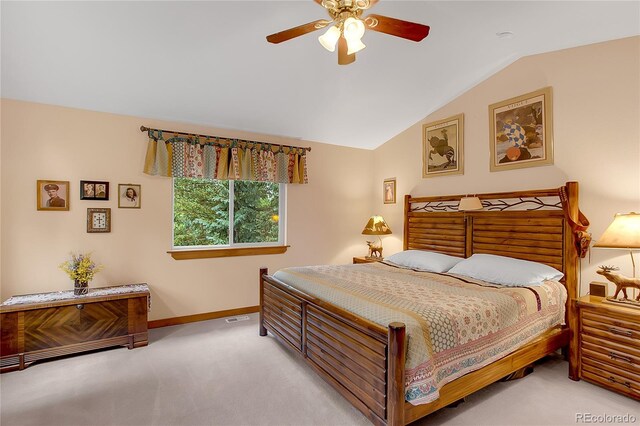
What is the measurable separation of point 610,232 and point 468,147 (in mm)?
1793

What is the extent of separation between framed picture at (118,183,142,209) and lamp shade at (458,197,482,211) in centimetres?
370

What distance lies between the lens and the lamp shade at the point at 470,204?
3607mm

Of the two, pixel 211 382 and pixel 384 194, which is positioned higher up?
pixel 384 194

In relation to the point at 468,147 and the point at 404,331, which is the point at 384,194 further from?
the point at 404,331

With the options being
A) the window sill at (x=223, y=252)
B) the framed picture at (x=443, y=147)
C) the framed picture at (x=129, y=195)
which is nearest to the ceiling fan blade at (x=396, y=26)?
the framed picture at (x=443, y=147)

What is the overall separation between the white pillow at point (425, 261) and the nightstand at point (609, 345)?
3.90 ft

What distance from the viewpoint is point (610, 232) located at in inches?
98.2

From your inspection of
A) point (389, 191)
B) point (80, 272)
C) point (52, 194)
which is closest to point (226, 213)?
point (80, 272)

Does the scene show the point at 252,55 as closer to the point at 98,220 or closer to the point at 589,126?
the point at 98,220

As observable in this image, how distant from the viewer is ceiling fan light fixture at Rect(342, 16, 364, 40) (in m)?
1.80

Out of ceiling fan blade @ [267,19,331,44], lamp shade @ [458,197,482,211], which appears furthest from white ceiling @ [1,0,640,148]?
lamp shade @ [458,197,482,211]

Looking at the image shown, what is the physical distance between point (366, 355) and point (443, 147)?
3125 mm

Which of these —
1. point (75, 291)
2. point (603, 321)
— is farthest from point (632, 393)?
point (75, 291)

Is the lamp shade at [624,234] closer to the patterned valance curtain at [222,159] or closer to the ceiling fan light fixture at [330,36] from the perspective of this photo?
the ceiling fan light fixture at [330,36]
